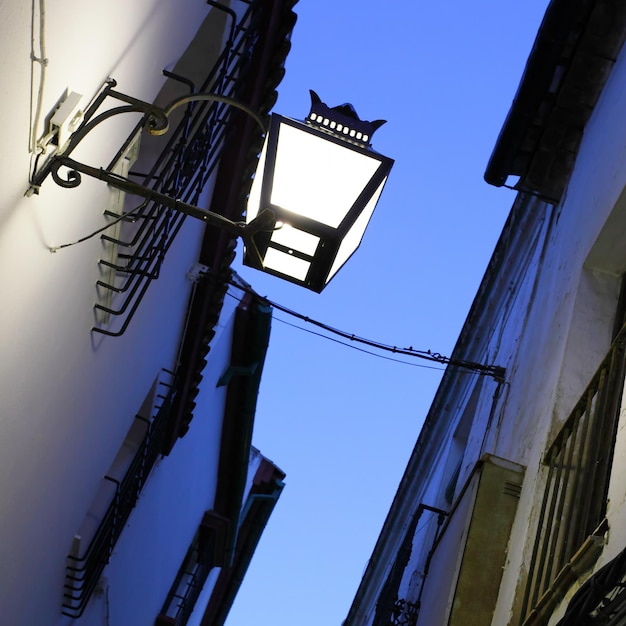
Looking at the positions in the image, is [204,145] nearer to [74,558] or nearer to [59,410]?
[59,410]

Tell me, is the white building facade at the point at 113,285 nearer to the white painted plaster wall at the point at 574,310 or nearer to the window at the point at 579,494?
the window at the point at 579,494

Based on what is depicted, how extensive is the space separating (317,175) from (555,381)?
2.65 meters

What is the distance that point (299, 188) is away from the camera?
12.4ft

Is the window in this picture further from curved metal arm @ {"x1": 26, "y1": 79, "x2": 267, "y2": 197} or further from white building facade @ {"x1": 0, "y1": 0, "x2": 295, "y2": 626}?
white building facade @ {"x1": 0, "y1": 0, "x2": 295, "y2": 626}

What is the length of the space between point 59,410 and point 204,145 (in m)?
1.83

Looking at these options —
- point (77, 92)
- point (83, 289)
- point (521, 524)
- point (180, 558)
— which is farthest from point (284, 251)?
point (180, 558)

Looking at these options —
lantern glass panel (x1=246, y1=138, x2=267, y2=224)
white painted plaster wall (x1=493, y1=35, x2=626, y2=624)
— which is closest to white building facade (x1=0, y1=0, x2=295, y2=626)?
lantern glass panel (x1=246, y1=138, x2=267, y2=224)

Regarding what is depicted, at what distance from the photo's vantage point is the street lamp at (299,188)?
3715mm

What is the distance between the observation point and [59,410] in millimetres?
5523

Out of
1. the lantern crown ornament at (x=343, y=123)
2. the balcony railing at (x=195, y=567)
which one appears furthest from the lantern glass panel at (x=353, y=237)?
the balcony railing at (x=195, y=567)

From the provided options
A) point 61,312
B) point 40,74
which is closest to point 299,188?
point 40,74

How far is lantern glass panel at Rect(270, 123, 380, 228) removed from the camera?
3.75 meters

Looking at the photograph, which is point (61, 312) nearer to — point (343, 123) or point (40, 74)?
point (40, 74)

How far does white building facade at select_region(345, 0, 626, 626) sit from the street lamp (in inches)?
50.4
